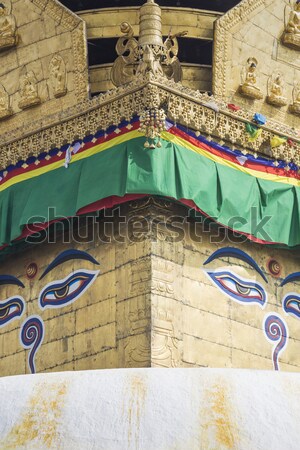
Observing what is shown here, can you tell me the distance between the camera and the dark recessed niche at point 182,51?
2311 centimetres

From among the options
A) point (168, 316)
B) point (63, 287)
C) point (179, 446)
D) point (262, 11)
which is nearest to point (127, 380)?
point (179, 446)

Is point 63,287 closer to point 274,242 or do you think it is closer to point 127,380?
point 274,242

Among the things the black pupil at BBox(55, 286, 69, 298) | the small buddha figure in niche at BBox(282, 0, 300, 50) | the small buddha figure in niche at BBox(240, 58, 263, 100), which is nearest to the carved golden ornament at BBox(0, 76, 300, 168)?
the small buddha figure in niche at BBox(240, 58, 263, 100)

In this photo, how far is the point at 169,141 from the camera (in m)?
20.4

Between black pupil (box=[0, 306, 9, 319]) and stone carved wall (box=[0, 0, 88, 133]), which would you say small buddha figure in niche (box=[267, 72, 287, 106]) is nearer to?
stone carved wall (box=[0, 0, 88, 133])

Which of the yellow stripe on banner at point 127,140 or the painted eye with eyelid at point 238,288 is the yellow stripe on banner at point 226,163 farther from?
the painted eye with eyelid at point 238,288

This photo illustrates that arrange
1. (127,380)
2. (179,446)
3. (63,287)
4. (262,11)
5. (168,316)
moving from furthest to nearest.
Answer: (262,11) → (63,287) → (168,316) → (127,380) → (179,446)

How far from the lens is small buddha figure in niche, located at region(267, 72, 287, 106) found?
73.0ft

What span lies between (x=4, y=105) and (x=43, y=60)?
1.00m

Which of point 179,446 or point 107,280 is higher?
point 107,280

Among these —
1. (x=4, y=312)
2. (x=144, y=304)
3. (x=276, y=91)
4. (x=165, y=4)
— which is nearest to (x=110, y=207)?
(x=144, y=304)

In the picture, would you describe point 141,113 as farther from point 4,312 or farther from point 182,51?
point 4,312

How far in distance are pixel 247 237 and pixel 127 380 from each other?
709cm

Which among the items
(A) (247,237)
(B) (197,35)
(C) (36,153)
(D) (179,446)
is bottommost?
(D) (179,446)
